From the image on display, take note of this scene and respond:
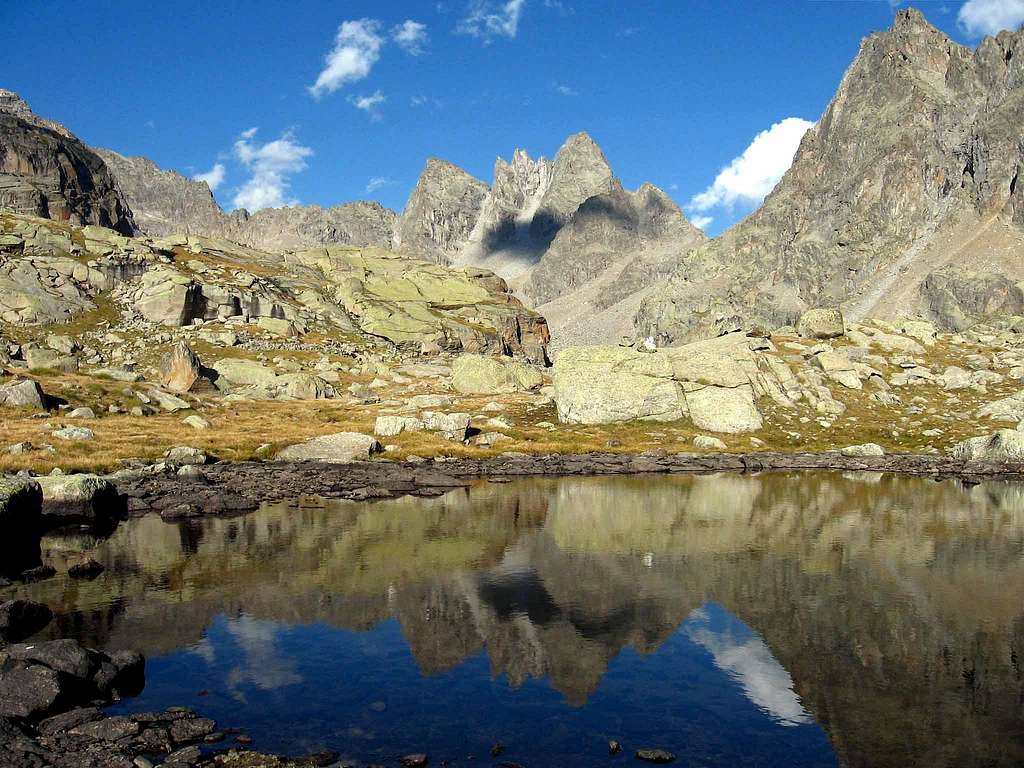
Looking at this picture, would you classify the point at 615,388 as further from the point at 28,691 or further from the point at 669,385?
the point at 28,691

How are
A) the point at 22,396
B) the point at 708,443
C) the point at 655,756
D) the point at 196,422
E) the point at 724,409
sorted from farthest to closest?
the point at 724,409 < the point at 196,422 < the point at 708,443 < the point at 22,396 < the point at 655,756

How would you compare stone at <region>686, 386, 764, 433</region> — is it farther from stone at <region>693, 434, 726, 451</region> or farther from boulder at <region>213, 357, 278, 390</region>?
boulder at <region>213, 357, 278, 390</region>

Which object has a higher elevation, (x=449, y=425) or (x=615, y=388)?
(x=615, y=388)

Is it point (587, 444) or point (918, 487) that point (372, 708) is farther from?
point (587, 444)

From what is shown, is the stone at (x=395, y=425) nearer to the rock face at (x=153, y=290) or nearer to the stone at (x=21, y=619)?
the stone at (x=21, y=619)

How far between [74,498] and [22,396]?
125 ft

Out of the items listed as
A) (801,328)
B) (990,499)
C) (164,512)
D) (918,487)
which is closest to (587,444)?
(918,487)

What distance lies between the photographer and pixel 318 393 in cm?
10450

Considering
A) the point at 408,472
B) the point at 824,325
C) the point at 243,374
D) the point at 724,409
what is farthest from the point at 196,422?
the point at 824,325

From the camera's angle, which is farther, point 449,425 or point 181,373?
point 181,373

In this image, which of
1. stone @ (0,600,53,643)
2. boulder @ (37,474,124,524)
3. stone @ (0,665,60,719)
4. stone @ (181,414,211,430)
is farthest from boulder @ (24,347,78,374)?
stone @ (0,665,60,719)

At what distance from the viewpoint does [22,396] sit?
70125mm

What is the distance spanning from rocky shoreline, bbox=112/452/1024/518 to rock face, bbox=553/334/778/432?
444 inches

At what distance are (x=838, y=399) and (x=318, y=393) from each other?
69432mm
